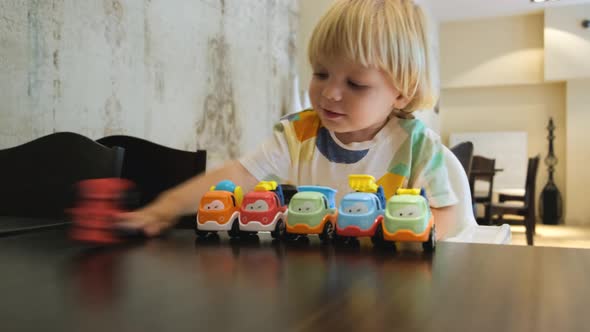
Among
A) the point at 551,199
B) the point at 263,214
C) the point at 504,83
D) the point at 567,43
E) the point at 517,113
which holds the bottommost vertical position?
the point at 551,199

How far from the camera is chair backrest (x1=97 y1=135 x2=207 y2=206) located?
1546 mm

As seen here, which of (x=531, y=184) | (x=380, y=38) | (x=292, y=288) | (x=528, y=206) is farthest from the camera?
(x=531, y=184)

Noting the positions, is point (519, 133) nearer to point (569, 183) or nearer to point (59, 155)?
point (569, 183)

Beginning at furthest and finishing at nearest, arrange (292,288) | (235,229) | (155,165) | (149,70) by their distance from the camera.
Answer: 1. (149,70)
2. (155,165)
3. (235,229)
4. (292,288)

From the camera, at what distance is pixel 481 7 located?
614 cm

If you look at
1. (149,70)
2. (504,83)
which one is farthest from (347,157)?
(504,83)

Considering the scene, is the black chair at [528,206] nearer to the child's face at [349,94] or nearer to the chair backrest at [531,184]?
the chair backrest at [531,184]

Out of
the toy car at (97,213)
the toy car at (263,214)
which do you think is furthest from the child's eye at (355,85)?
the toy car at (97,213)

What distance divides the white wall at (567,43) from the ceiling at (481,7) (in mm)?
134

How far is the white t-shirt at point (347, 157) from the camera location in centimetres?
92

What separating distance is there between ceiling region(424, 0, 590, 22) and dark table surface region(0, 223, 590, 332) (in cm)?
565

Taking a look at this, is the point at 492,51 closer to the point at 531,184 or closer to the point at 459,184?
the point at 531,184

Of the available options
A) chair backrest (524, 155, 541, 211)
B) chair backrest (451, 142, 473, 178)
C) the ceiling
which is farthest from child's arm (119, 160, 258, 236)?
the ceiling

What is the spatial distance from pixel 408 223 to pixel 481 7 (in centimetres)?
634
